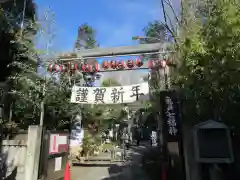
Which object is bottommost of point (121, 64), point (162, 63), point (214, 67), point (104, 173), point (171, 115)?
point (104, 173)

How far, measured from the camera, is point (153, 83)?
22156 millimetres

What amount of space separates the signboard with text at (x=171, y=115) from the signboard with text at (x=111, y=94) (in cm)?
240

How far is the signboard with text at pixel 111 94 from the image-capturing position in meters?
11.3

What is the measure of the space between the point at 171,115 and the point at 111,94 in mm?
3942

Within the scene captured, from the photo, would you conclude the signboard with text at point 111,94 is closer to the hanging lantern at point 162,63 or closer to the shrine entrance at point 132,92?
the shrine entrance at point 132,92

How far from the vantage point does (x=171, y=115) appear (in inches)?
334

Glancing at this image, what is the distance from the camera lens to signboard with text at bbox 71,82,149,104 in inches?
445

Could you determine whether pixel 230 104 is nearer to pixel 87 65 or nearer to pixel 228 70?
pixel 228 70

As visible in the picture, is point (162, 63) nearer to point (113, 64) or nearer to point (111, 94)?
point (113, 64)

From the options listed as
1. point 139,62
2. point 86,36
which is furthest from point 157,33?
point 86,36

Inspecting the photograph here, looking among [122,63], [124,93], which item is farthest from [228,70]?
[122,63]

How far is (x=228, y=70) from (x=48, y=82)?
11.8m

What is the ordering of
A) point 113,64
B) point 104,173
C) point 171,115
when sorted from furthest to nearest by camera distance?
point 104,173 < point 113,64 < point 171,115

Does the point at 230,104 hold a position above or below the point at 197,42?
below
